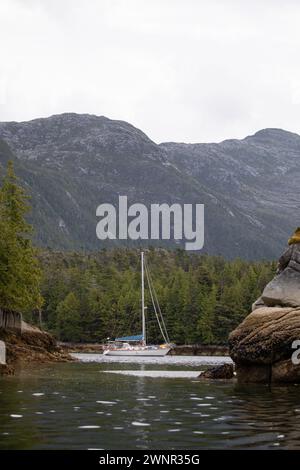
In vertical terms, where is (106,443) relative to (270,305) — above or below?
below

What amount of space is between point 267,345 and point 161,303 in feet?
393

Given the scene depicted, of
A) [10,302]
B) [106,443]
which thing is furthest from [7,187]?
[106,443]

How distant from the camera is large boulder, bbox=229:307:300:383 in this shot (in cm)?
3306

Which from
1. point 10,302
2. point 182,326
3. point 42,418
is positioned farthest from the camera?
point 182,326

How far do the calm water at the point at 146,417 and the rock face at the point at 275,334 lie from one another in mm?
2662

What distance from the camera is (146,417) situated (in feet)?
64.2

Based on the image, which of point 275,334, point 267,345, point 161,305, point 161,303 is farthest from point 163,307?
point 275,334

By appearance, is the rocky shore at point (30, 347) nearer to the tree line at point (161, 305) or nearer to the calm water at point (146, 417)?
the calm water at point (146, 417)

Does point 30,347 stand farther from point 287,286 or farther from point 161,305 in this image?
point 161,305

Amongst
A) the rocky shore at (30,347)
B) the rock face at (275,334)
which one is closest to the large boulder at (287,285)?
the rock face at (275,334)

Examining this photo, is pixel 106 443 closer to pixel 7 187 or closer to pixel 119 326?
pixel 7 187

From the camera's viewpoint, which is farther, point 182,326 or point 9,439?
point 182,326

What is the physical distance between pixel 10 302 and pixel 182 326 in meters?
90.5

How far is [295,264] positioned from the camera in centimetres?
3750
